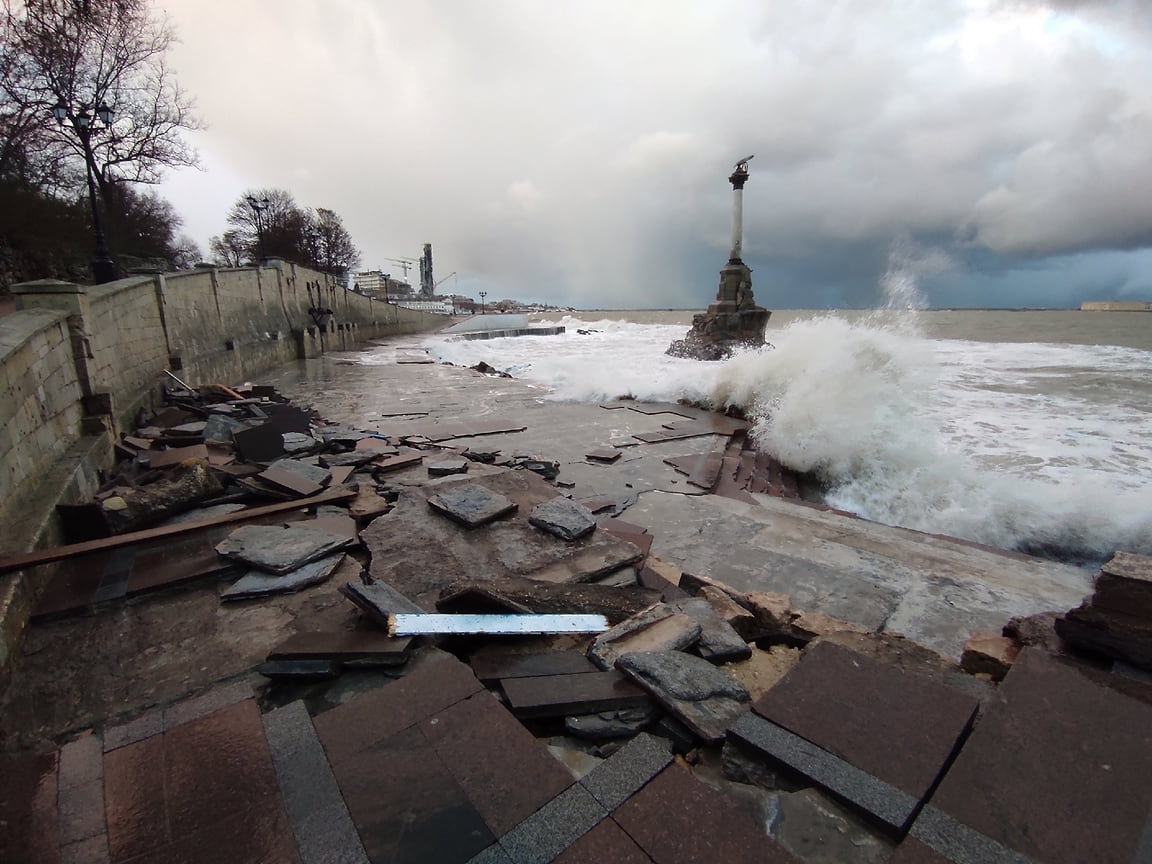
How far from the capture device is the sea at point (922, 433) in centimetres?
498

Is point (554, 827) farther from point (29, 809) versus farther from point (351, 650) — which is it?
point (29, 809)

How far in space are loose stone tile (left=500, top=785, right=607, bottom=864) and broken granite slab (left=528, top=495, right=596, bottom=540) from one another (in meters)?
1.85

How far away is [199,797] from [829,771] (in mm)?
1938

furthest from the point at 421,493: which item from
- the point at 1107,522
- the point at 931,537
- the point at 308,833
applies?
the point at 1107,522

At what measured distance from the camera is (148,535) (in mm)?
3215

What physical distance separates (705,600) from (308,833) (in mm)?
1952

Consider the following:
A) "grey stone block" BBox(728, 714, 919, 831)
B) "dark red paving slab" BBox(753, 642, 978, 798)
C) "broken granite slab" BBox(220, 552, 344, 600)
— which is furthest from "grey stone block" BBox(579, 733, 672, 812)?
"broken granite slab" BBox(220, 552, 344, 600)

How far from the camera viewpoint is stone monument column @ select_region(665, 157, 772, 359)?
2008cm

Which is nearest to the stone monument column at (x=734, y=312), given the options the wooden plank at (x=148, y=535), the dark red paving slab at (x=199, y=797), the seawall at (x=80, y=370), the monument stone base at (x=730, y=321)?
the monument stone base at (x=730, y=321)

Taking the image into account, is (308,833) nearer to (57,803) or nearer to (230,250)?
(57,803)

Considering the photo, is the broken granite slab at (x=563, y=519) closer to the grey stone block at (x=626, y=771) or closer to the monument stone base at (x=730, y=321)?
the grey stone block at (x=626, y=771)

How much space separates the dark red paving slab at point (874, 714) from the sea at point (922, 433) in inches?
160

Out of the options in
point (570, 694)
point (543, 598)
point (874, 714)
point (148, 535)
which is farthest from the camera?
point (148, 535)

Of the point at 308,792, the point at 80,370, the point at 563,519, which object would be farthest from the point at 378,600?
the point at 80,370
